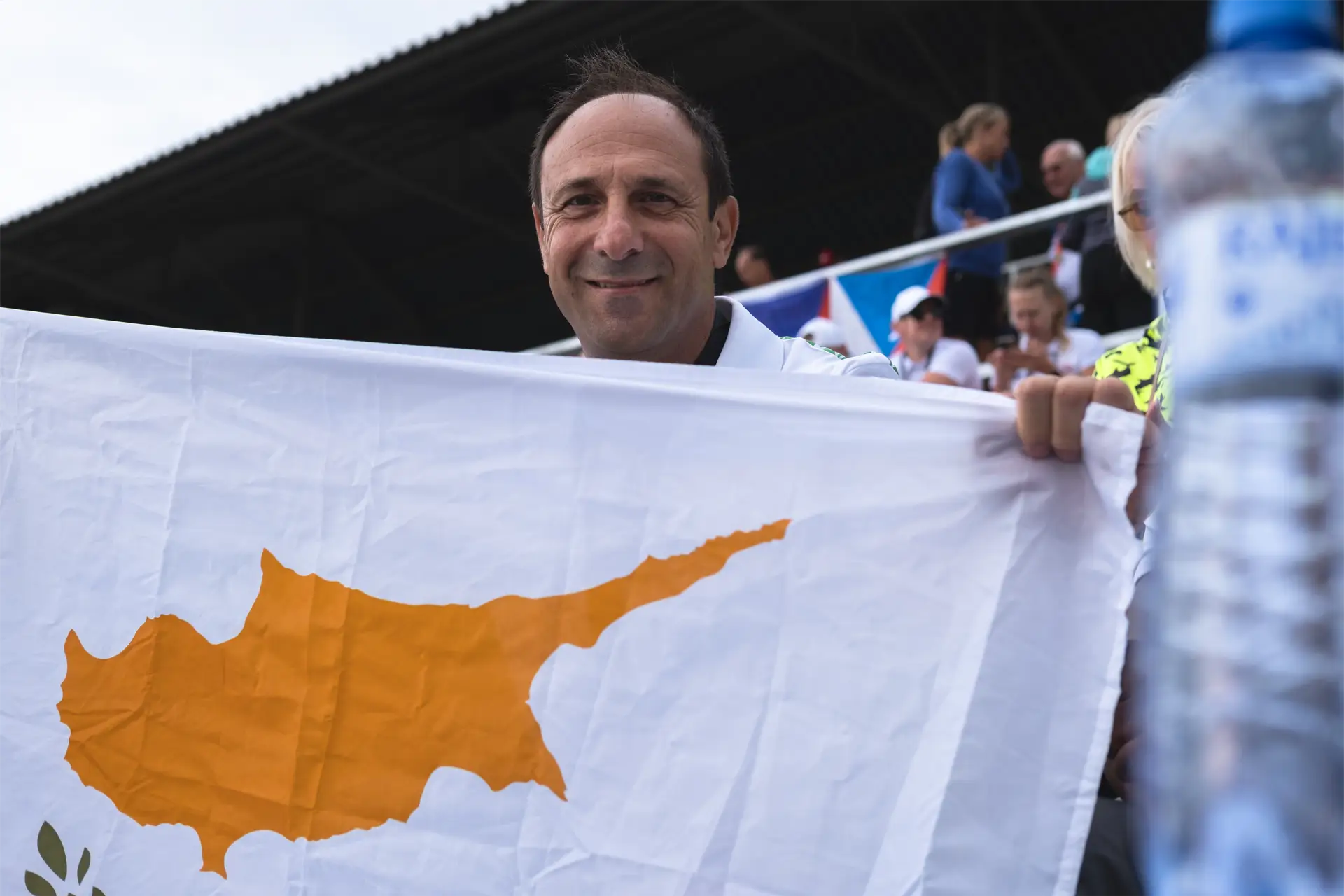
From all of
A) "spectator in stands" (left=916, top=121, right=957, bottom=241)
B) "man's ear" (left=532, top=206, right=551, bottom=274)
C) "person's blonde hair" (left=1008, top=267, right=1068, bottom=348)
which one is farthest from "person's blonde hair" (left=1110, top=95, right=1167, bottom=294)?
"spectator in stands" (left=916, top=121, right=957, bottom=241)

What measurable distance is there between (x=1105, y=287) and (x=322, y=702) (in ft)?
14.5

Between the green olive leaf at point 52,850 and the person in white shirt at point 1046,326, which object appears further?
the person in white shirt at point 1046,326

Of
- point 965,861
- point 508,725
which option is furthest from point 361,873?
point 965,861

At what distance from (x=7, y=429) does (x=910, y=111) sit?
9536mm

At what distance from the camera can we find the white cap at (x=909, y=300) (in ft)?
17.7

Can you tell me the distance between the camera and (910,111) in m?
10.9

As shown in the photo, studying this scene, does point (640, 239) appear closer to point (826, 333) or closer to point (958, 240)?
point (826, 333)

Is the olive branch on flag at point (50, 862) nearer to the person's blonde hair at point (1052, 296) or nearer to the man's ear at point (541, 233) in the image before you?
the man's ear at point (541, 233)

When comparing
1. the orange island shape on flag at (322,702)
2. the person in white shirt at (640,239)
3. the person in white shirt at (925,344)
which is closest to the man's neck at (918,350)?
the person in white shirt at (925,344)

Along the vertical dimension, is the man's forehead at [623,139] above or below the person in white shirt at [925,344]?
below

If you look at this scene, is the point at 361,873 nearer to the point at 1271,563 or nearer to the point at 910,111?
the point at 1271,563

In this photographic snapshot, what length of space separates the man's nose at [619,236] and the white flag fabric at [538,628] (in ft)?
1.12

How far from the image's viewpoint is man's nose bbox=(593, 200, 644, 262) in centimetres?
205

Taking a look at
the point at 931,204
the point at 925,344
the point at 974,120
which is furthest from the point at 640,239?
the point at 931,204
